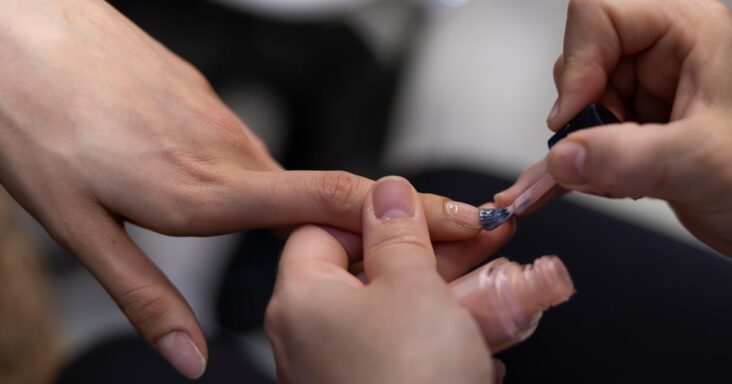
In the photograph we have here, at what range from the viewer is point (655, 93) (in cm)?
77

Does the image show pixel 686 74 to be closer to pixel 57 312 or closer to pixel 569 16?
pixel 569 16

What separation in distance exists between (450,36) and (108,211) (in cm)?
129

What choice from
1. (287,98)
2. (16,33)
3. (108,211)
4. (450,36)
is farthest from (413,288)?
(450,36)

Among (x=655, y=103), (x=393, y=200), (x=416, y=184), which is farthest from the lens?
(x=416, y=184)

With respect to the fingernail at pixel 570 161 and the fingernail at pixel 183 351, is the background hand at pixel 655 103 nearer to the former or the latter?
the fingernail at pixel 570 161

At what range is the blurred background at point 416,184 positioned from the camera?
2.81 feet

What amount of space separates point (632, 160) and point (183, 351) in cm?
48

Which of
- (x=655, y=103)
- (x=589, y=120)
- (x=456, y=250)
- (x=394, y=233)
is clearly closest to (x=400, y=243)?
(x=394, y=233)

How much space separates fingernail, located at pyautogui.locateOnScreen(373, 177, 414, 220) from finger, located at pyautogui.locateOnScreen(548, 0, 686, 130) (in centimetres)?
20

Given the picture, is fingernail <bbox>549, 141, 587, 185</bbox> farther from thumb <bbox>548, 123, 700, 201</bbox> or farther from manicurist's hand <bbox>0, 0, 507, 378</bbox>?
manicurist's hand <bbox>0, 0, 507, 378</bbox>

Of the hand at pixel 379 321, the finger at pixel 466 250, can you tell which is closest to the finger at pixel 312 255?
A: the hand at pixel 379 321

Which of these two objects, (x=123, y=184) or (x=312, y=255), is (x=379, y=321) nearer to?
(x=312, y=255)

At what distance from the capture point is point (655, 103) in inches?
31.1

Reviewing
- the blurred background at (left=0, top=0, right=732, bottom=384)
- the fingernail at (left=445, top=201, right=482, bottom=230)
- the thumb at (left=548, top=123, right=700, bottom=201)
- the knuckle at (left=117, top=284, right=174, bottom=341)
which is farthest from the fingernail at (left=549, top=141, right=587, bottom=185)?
the knuckle at (left=117, top=284, right=174, bottom=341)
